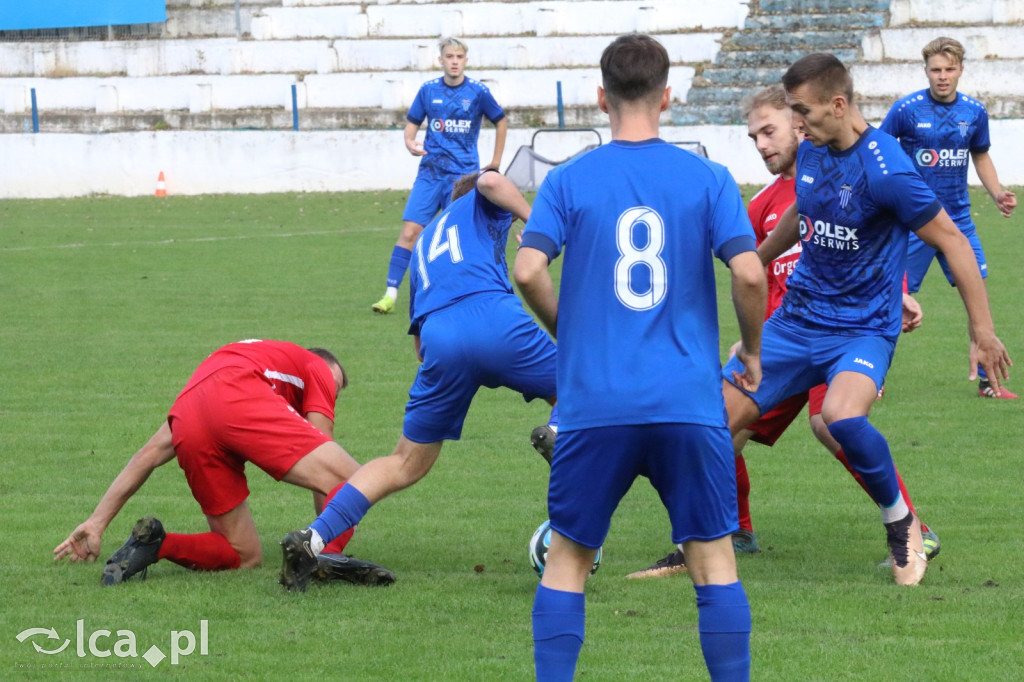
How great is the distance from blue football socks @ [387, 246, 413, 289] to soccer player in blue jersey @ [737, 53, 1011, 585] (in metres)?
7.59

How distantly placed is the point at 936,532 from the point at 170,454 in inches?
132

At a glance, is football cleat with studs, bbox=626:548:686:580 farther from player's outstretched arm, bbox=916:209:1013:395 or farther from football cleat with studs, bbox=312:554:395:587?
player's outstretched arm, bbox=916:209:1013:395

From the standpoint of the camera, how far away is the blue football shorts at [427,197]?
1321 cm

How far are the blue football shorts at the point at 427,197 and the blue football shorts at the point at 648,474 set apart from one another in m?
9.50

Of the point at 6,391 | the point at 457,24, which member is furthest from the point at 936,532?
the point at 457,24

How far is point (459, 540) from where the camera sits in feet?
20.0

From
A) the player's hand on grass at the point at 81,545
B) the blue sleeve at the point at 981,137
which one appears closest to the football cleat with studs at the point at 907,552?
the player's hand on grass at the point at 81,545

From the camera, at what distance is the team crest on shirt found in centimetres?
525

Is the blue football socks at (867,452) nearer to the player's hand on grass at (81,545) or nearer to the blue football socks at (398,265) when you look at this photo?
the player's hand on grass at (81,545)

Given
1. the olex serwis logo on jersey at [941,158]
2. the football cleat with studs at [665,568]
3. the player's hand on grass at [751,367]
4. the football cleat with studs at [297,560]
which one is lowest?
the football cleat with studs at [665,568]

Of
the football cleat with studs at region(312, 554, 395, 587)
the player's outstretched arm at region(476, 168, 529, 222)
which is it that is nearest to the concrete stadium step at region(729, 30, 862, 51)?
the player's outstretched arm at region(476, 168, 529, 222)

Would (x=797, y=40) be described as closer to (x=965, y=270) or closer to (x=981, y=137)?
(x=981, y=137)

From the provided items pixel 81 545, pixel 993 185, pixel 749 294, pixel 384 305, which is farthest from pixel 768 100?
pixel 384 305

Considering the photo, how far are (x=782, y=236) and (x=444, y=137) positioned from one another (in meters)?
8.43
